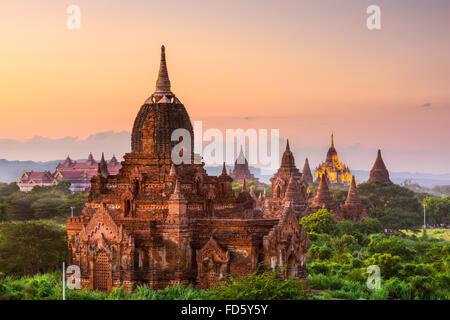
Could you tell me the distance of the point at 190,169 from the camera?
45.3 meters

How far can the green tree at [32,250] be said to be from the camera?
52.2 metres

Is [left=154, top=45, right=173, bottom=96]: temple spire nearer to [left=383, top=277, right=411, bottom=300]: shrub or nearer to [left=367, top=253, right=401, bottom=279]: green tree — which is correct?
[left=383, top=277, right=411, bottom=300]: shrub

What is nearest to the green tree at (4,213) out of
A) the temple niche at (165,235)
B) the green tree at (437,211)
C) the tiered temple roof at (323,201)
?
the tiered temple roof at (323,201)

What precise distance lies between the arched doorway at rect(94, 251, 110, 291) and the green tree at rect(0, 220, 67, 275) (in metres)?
12.5

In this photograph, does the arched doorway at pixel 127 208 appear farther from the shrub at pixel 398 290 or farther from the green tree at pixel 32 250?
the shrub at pixel 398 290

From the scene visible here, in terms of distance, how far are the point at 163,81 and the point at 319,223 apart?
40.8m

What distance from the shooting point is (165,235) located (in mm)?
40750

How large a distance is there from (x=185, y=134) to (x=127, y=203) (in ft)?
21.1

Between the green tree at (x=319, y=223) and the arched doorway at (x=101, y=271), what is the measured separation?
44712 millimetres

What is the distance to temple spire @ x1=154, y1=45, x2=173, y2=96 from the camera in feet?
153

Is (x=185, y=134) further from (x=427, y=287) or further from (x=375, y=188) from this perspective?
(x=375, y=188)
